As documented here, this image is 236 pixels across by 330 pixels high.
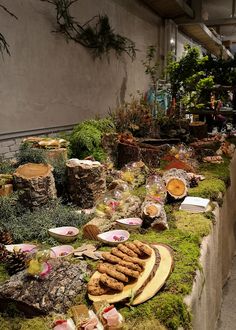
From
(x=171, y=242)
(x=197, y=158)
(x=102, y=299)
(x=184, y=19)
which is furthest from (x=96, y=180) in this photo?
(x=184, y=19)

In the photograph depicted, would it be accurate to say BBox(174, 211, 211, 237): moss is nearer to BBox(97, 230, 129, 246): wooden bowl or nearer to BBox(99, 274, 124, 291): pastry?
BBox(97, 230, 129, 246): wooden bowl

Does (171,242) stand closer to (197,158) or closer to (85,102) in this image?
(197,158)

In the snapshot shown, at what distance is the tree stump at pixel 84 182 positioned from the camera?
7.39 feet

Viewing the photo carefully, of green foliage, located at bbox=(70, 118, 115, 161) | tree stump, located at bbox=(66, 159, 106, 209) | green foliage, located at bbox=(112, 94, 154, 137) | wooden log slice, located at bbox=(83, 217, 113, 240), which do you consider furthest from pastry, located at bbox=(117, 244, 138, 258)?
green foliage, located at bbox=(112, 94, 154, 137)

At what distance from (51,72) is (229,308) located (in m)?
3.15

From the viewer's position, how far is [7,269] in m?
1.45

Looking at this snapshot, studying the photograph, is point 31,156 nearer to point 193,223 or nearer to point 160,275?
point 193,223

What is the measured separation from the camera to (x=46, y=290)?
47.8 inches

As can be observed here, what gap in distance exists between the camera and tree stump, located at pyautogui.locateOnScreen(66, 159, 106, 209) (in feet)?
7.39

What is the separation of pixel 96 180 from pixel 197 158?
5.13 ft

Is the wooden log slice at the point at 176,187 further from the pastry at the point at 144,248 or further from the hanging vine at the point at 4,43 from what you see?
the hanging vine at the point at 4,43

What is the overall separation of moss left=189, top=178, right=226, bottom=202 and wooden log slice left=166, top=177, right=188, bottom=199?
0.38 feet

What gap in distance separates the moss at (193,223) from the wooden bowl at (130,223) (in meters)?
→ 0.22

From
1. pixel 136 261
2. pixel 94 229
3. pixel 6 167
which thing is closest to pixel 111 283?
pixel 136 261
